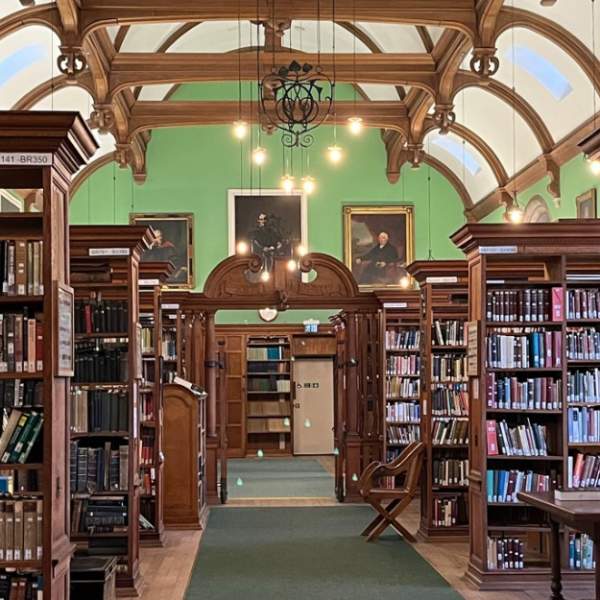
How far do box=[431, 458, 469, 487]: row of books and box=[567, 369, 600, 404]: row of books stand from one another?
283 cm

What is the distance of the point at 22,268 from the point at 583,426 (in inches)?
202

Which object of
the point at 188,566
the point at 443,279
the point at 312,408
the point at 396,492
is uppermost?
the point at 443,279

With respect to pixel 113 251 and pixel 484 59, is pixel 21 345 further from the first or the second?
pixel 484 59

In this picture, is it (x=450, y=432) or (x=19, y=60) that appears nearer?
(x=450, y=432)

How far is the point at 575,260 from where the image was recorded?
9.30 meters

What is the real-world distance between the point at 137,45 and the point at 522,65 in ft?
18.6

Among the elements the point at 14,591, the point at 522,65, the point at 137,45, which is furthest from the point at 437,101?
the point at 14,591

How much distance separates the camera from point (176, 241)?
21500mm

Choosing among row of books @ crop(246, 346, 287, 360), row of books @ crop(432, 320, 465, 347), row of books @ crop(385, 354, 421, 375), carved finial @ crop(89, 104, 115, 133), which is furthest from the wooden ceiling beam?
row of books @ crop(246, 346, 287, 360)

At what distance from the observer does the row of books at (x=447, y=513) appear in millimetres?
11250

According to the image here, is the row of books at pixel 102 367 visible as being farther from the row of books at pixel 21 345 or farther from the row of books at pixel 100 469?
the row of books at pixel 21 345

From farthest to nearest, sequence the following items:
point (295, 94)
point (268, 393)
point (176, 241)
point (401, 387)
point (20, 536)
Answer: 1. point (268, 393)
2. point (176, 241)
3. point (401, 387)
4. point (295, 94)
5. point (20, 536)

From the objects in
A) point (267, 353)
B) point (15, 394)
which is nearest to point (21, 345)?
point (15, 394)

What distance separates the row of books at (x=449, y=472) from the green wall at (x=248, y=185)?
1044 cm
